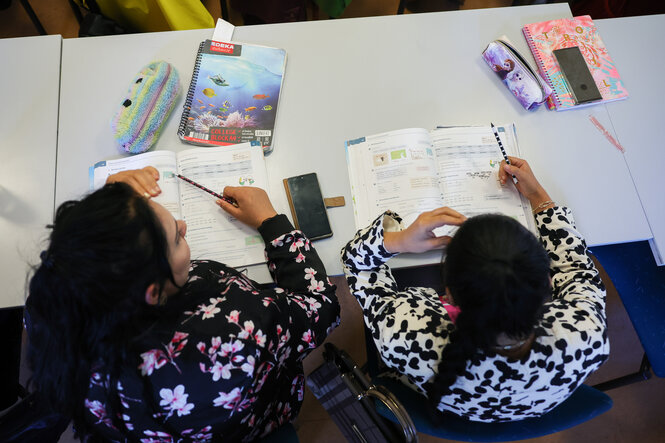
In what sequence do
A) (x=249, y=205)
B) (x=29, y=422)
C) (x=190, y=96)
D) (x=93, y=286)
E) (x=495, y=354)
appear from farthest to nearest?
(x=190, y=96), (x=249, y=205), (x=29, y=422), (x=495, y=354), (x=93, y=286)

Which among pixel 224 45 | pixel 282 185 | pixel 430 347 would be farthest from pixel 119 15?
pixel 430 347

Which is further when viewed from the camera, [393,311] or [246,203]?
[246,203]

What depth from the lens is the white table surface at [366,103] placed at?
1.11 metres

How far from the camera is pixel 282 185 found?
1114mm

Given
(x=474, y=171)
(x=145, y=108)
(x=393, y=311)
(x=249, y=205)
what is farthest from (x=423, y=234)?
(x=145, y=108)

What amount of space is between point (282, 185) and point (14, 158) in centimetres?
69

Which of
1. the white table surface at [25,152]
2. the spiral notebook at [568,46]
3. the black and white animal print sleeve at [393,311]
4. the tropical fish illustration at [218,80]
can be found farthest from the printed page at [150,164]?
the spiral notebook at [568,46]

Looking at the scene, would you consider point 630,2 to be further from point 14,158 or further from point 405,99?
point 14,158

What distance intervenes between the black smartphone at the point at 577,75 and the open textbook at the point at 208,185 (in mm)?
879

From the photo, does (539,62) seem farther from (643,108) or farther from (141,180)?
(141,180)

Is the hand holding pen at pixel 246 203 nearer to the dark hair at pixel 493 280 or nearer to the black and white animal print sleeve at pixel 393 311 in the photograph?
→ the black and white animal print sleeve at pixel 393 311

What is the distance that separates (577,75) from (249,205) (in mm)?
979

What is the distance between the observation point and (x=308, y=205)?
1.09m

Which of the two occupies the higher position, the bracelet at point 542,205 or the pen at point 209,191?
the pen at point 209,191
